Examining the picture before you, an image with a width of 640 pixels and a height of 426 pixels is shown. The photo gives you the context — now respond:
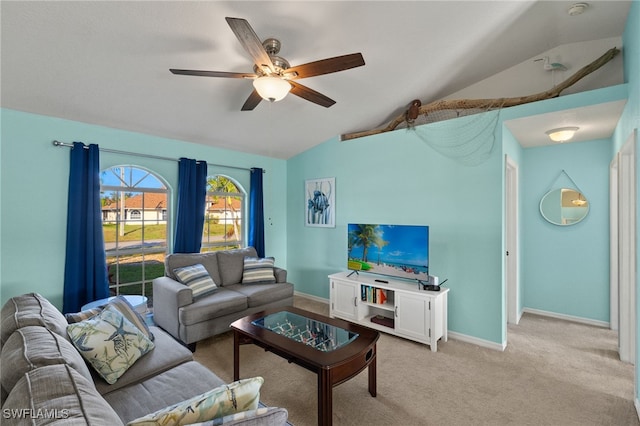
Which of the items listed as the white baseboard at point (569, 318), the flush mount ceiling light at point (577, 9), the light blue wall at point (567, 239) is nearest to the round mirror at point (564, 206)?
the light blue wall at point (567, 239)

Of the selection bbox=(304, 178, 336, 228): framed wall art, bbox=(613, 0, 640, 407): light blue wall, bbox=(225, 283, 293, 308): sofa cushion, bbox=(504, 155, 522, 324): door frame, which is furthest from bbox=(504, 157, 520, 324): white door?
bbox=(225, 283, 293, 308): sofa cushion

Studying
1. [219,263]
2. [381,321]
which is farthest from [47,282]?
[381,321]

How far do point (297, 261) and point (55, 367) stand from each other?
162 inches

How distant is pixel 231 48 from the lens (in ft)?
8.06

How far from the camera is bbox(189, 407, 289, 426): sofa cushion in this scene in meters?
0.86

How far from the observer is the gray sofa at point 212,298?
2.93 metres

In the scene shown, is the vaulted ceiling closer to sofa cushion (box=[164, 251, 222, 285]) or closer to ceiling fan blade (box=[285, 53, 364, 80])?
ceiling fan blade (box=[285, 53, 364, 80])

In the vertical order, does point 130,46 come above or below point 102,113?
above

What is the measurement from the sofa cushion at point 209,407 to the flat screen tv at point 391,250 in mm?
2604

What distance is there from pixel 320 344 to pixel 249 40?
2041 mm

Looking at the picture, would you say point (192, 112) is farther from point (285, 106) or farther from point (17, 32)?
point (17, 32)

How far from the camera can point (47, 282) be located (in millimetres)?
3035

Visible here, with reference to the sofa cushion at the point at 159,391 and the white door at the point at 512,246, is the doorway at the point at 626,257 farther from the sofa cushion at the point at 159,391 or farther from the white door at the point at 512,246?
the sofa cushion at the point at 159,391

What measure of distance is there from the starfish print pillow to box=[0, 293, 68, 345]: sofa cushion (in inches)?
3.8
